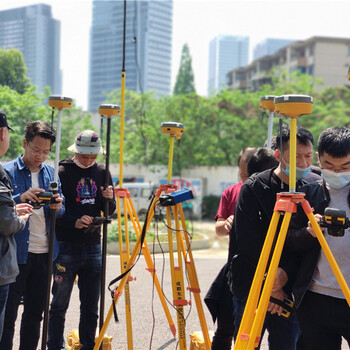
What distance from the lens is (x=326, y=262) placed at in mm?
2572

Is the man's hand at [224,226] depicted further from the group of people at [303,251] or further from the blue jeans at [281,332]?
the blue jeans at [281,332]

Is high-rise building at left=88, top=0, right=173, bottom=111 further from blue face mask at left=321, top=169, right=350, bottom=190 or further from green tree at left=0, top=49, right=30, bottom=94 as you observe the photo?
blue face mask at left=321, top=169, right=350, bottom=190

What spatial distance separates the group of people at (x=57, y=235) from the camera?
3621 mm

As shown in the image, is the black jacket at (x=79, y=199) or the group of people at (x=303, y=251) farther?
the black jacket at (x=79, y=199)

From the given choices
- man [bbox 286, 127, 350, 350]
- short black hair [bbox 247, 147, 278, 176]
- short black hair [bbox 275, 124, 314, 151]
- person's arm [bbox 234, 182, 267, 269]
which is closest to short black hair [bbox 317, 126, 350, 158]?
man [bbox 286, 127, 350, 350]

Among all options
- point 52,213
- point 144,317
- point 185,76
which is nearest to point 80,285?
point 52,213

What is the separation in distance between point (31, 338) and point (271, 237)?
225cm

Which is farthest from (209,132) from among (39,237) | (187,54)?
(187,54)

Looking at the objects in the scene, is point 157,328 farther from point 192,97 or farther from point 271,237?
point 192,97

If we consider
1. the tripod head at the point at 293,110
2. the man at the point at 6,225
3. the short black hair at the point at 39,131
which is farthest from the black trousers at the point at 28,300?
the tripod head at the point at 293,110

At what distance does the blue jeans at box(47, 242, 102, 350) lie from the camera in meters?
4.05

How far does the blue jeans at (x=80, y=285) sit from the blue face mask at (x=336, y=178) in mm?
2156

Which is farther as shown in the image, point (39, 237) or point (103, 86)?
point (103, 86)

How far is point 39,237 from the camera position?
3771 millimetres
